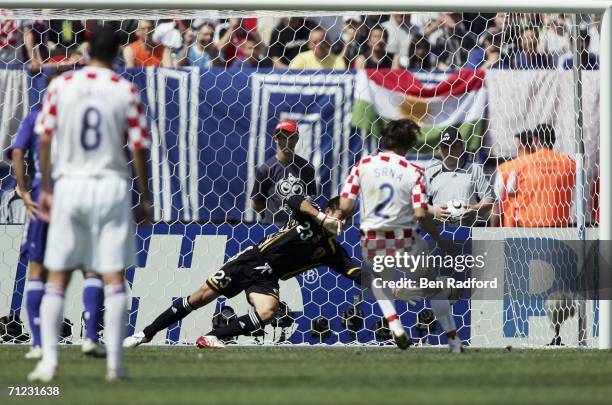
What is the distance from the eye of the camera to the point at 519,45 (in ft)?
38.7

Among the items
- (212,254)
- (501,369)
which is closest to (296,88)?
(212,254)

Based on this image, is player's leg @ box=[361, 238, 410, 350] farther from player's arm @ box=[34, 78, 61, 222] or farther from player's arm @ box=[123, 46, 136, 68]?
player's arm @ box=[34, 78, 61, 222]

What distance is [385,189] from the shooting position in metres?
10.0

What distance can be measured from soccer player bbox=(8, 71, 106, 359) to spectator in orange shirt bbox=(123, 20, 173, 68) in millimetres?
3375

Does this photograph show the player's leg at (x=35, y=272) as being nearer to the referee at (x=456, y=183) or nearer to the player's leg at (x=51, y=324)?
the player's leg at (x=51, y=324)

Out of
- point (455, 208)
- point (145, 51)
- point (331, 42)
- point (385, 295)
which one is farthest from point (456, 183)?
point (145, 51)

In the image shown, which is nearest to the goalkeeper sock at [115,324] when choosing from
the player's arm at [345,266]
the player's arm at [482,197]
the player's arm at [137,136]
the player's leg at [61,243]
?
the player's leg at [61,243]

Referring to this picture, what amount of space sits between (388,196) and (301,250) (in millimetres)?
977

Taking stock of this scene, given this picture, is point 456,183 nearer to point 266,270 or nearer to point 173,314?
point 266,270

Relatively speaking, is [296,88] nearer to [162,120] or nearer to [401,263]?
[162,120]

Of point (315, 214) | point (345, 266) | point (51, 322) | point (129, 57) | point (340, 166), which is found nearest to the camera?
point (51, 322)

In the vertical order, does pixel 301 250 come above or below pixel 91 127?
below

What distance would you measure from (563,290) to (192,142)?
11.5 ft

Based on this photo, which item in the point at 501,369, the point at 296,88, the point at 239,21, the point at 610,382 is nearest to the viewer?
the point at 610,382
